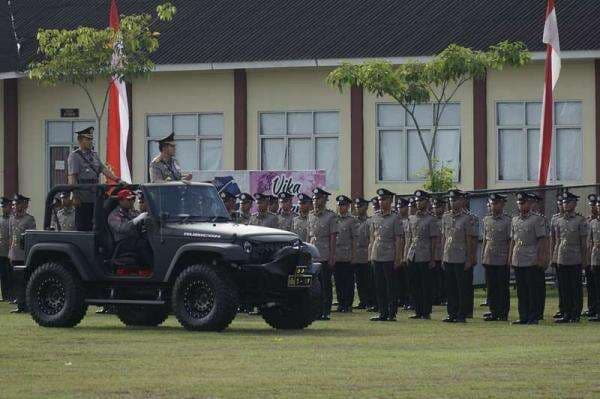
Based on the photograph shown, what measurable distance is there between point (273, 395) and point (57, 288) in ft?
32.9

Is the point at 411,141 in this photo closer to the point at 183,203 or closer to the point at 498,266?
the point at 498,266

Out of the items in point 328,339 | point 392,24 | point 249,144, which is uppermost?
point 392,24

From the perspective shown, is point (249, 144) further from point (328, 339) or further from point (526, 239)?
point (328, 339)

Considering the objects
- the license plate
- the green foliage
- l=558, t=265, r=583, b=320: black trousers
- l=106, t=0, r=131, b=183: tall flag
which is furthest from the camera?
the green foliage

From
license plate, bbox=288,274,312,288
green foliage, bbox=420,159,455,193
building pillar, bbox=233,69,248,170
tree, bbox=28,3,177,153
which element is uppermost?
tree, bbox=28,3,177,153

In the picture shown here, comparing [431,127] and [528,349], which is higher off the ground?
[431,127]

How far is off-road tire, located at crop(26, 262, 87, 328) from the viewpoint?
2414 cm

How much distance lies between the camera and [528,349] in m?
19.8

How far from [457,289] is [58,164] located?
24.5 metres

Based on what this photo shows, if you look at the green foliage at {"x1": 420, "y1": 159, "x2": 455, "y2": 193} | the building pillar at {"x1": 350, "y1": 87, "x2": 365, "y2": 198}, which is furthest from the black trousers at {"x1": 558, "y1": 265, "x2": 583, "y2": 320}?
the building pillar at {"x1": 350, "y1": 87, "x2": 365, "y2": 198}

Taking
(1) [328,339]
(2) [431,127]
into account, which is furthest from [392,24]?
(1) [328,339]

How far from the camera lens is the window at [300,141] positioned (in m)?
45.7

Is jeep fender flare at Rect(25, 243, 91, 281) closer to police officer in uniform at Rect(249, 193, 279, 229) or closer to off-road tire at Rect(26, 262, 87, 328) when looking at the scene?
off-road tire at Rect(26, 262, 87, 328)

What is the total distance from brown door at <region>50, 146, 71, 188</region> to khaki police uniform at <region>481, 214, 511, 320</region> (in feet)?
79.9
